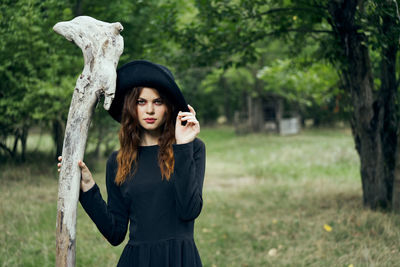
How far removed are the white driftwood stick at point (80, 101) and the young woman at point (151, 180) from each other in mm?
88

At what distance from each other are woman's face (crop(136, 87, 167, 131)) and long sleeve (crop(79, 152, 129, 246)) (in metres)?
0.33

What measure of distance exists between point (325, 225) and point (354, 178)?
461 centimetres

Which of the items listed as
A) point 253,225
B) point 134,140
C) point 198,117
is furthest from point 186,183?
point 253,225

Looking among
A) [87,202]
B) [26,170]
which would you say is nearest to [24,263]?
[87,202]

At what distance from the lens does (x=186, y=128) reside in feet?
7.25

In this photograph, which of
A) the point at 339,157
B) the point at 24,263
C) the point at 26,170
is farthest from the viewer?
the point at 339,157

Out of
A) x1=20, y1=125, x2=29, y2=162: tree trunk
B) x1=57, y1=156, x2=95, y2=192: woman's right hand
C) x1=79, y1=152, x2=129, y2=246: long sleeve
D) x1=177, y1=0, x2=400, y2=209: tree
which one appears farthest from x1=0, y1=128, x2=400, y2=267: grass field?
x1=57, y1=156, x2=95, y2=192: woman's right hand

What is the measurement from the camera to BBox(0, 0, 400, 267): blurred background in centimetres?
507

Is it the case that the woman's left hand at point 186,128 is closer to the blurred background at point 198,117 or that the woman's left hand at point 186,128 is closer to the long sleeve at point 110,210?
the long sleeve at point 110,210

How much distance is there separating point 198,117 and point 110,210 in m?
2.92

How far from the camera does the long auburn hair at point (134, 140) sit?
91.0 inches

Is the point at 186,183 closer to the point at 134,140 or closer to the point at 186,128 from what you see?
the point at 186,128

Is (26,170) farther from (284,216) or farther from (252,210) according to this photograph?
(284,216)

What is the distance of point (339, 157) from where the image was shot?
13281 mm
